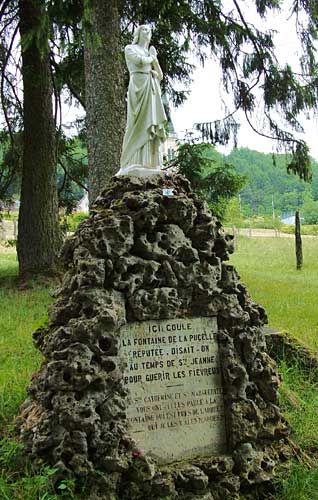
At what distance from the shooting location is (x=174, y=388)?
389 cm

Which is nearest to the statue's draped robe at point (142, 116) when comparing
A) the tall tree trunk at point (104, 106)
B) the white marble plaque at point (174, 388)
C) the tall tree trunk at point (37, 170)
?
the white marble plaque at point (174, 388)

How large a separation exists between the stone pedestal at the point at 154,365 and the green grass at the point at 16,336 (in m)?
0.81

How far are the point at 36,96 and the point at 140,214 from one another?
8.21m

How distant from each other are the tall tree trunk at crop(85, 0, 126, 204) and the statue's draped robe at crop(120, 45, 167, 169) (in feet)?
12.1

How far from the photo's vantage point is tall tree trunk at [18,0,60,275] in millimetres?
11031

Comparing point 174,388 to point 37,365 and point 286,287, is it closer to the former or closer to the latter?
point 37,365

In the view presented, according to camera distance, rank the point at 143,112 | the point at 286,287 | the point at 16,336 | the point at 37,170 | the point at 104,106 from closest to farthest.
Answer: the point at 143,112, the point at 16,336, the point at 104,106, the point at 37,170, the point at 286,287

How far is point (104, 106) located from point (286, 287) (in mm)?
6260

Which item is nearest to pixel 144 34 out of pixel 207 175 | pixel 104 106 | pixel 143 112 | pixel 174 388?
pixel 143 112

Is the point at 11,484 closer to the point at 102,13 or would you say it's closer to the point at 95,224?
the point at 95,224

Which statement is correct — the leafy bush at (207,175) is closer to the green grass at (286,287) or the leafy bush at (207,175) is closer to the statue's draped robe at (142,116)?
the green grass at (286,287)

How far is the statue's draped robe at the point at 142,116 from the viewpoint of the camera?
484cm

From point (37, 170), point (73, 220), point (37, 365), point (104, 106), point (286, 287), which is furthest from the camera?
point (73, 220)

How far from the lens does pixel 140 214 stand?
13.2ft
